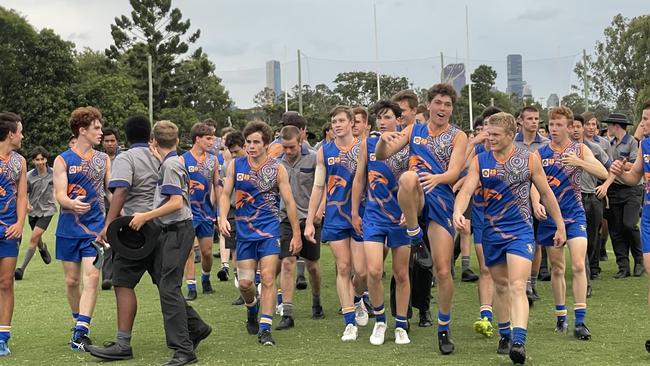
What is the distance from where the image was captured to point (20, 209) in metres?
8.02

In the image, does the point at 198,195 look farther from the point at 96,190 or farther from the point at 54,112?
the point at 54,112

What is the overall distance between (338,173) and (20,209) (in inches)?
121

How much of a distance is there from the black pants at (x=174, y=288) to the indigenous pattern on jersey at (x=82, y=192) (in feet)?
3.77

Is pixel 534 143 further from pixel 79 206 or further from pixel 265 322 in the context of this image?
pixel 79 206

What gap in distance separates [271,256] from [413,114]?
1963 millimetres

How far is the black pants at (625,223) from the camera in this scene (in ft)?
41.6

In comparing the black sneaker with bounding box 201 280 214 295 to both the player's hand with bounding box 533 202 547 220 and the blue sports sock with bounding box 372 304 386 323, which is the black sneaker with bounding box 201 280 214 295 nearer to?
the blue sports sock with bounding box 372 304 386 323

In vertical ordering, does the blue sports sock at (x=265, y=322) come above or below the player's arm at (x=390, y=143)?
below

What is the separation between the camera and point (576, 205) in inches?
330

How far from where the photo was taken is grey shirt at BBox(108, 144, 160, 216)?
7.56 m

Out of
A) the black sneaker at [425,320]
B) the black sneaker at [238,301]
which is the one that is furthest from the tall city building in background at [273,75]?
the black sneaker at [425,320]

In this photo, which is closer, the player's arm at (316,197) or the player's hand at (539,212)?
the player's hand at (539,212)

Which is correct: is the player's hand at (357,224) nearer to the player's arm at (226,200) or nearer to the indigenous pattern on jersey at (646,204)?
the player's arm at (226,200)

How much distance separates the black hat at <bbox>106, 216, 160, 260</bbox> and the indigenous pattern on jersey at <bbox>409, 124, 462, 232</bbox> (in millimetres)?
2325
